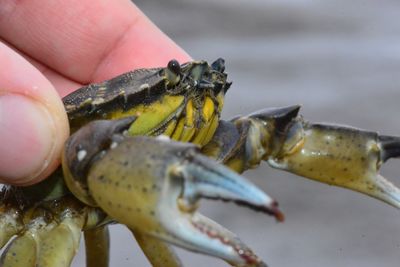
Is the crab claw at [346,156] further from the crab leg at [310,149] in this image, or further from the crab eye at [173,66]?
the crab eye at [173,66]

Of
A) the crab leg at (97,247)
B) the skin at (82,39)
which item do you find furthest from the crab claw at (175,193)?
the skin at (82,39)

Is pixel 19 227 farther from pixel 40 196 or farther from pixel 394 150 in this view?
pixel 394 150

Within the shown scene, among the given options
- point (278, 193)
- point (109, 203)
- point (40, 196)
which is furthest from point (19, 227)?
point (278, 193)

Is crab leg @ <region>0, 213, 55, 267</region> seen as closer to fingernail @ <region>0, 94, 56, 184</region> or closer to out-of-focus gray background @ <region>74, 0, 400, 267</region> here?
fingernail @ <region>0, 94, 56, 184</region>

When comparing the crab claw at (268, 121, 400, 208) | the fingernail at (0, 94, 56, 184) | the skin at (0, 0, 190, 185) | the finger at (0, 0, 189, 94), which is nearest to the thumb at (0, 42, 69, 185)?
the fingernail at (0, 94, 56, 184)

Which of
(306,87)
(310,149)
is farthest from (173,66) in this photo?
(306,87)
